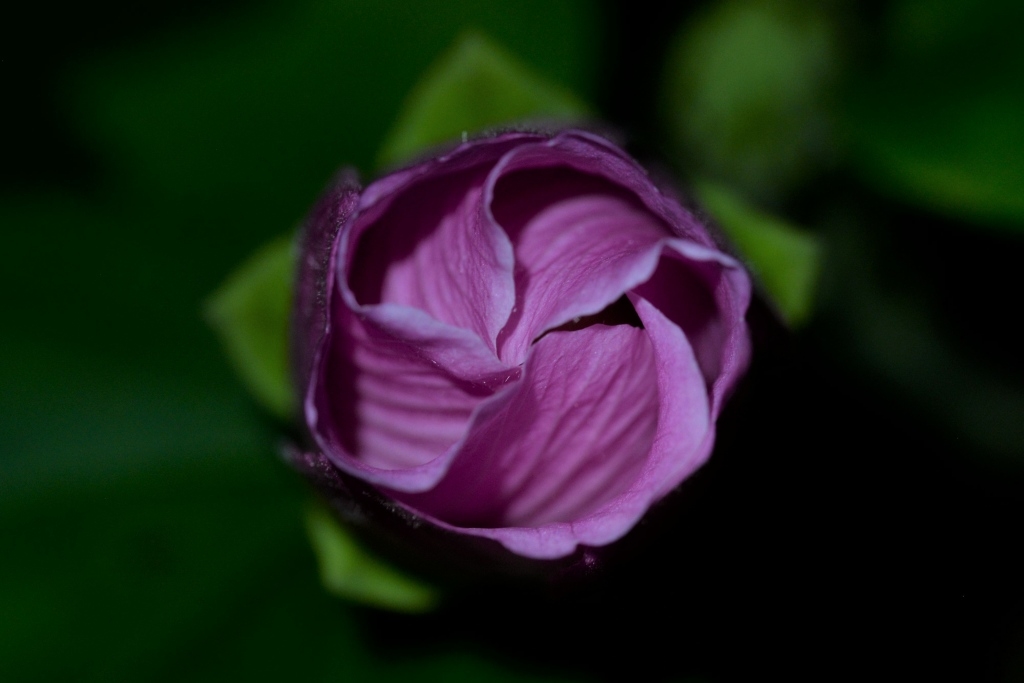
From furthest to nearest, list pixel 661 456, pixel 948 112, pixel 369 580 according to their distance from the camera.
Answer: pixel 948 112, pixel 369 580, pixel 661 456

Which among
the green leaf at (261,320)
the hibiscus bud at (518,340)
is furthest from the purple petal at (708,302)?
the green leaf at (261,320)

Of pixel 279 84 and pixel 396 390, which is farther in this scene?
pixel 279 84

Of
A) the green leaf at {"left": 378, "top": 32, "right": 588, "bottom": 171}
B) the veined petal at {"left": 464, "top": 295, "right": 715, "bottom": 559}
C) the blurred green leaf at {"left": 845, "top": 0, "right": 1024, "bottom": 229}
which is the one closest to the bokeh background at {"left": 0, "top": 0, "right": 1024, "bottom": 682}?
the blurred green leaf at {"left": 845, "top": 0, "right": 1024, "bottom": 229}

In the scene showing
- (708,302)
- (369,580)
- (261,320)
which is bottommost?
(369,580)

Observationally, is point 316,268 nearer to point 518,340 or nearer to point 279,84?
point 518,340

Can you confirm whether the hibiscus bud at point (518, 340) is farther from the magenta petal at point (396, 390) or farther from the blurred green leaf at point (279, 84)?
the blurred green leaf at point (279, 84)

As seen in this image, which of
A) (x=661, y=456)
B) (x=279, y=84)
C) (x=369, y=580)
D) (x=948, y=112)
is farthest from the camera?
(x=279, y=84)

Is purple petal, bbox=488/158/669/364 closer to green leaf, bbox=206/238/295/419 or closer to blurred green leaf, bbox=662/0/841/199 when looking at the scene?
green leaf, bbox=206/238/295/419

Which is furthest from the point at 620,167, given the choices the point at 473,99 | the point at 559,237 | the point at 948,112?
the point at 948,112
